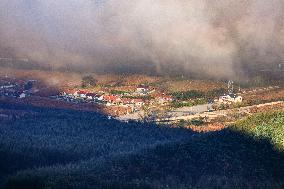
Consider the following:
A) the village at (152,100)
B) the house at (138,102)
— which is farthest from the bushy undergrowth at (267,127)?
the house at (138,102)

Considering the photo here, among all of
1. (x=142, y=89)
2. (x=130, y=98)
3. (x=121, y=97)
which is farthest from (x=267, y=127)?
(x=142, y=89)

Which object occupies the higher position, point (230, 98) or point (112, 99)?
point (230, 98)

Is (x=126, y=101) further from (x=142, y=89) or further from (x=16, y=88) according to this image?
(x=16, y=88)

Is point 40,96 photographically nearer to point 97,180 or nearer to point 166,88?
point 166,88

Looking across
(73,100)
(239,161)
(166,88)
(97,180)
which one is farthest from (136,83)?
(97,180)

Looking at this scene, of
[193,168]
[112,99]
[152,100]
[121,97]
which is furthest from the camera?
[121,97]
